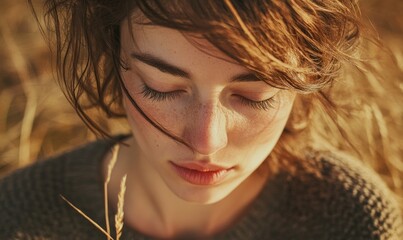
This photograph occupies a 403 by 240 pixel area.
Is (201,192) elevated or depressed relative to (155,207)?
elevated

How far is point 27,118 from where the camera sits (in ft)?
9.03

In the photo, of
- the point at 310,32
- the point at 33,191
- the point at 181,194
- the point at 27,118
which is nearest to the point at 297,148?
the point at 181,194

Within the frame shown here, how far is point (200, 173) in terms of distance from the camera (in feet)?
4.59

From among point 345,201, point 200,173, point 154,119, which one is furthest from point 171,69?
point 345,201

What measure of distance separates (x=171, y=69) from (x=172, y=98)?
88mm

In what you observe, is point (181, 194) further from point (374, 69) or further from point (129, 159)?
point (374, 69)

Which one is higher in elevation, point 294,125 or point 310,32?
point 310,32

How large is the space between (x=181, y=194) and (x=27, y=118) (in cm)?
150

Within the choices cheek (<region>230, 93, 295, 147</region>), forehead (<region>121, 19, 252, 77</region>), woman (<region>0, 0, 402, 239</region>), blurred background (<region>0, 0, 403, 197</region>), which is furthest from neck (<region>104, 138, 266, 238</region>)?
blurred background (<region>0, 0, 403, 197</region>)

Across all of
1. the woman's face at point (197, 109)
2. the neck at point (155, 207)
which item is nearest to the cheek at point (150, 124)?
the woman's face at point (197, 109)

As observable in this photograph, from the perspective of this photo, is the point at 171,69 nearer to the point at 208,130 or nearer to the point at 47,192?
the point at 208,130

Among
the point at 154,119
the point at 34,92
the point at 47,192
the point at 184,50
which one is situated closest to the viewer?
the point at 184,50

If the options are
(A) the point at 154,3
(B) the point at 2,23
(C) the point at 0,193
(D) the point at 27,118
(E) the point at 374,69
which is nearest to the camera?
(A) the point at 154,3

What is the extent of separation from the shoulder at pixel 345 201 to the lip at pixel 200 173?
445 millimetres
